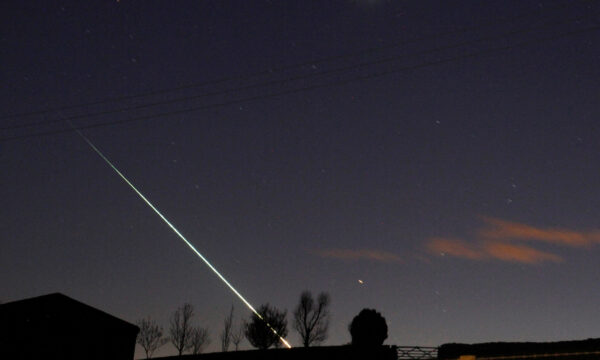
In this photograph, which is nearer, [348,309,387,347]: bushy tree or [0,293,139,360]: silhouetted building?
[0,293,139,360]: silhouetted building

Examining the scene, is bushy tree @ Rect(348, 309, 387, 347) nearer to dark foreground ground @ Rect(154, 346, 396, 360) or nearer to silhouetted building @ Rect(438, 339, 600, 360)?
dark foreground ground @ Rect(154, 346, 396, 360)

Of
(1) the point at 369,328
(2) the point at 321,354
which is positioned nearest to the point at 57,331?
(2) the point at 321,354

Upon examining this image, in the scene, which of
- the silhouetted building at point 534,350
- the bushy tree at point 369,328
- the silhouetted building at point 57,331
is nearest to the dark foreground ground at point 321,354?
the bushy tree at point 369,328

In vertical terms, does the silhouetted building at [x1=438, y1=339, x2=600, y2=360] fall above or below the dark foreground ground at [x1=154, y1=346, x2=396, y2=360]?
below

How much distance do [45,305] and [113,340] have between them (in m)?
4.22

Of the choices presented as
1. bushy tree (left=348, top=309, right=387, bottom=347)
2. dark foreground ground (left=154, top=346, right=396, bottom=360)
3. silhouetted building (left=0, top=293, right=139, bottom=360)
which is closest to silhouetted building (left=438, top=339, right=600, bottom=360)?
dark foreground ground (left=154, top=346, right=396, bottom=360)

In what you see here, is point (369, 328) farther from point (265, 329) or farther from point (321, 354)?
point (265, 329)

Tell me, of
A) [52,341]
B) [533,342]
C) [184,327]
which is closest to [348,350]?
[533,342]

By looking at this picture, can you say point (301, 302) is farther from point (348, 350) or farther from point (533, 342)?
point (533, 342)

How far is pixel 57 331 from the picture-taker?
26734mm

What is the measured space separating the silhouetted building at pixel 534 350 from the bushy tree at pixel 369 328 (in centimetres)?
1162

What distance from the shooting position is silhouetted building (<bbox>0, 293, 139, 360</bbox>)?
85.0ft

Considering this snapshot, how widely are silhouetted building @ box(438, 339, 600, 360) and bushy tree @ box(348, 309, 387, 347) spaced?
11.6 m

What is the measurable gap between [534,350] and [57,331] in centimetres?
2317
